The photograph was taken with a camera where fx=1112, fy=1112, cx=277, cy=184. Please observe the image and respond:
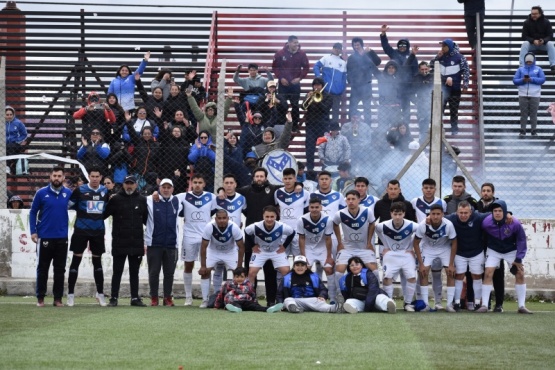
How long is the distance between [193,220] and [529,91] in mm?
8018

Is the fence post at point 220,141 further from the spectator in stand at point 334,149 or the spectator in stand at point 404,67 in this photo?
the spectator in stand at point 404,67

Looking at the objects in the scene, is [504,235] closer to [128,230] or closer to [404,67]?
[404,67]

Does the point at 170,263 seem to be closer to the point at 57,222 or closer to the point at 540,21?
the point at 57,222

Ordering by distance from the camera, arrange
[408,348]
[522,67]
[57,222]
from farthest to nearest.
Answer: [522,67], [57,222], [408,348]

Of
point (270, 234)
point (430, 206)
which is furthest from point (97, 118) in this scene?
point (430, 206)

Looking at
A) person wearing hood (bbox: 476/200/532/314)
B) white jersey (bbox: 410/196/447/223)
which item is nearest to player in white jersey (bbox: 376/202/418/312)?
white jersey (bbox: 410/196/447/223)

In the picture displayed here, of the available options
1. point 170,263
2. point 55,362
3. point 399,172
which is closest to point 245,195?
point 170,263

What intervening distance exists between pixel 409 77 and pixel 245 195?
5.12 m

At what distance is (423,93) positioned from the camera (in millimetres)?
21297

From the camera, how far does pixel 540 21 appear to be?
77.7 feet

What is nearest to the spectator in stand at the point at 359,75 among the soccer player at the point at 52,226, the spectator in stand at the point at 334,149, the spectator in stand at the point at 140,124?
the spectator in stand at the point at 334,149

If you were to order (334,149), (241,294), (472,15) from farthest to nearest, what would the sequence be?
1. (472,15)
2. (334,149)
3. (241,294)

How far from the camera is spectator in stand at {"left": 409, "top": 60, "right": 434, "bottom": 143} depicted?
68.8 feet

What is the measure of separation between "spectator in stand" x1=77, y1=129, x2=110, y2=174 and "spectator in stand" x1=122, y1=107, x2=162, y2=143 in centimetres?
43
